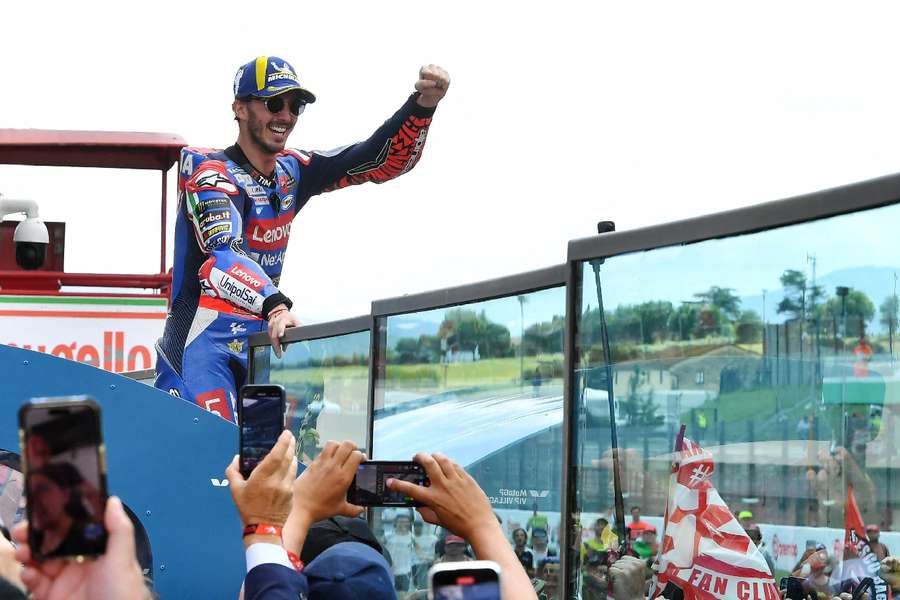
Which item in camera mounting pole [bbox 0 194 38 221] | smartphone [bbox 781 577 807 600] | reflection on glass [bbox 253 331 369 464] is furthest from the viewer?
camera mounting pole [bbox 0 194 38 221]

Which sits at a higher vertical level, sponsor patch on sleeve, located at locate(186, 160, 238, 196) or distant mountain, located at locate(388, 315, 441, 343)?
sponsor patch on sleeve, located at locate(186, 160, 238, 196)

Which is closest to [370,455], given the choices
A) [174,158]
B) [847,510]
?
[847,510]

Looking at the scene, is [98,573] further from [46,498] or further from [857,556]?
[857,556]

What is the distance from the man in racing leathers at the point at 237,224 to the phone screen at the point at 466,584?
14.1 feet

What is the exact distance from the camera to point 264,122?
6031 millimetres

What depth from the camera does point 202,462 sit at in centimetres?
381

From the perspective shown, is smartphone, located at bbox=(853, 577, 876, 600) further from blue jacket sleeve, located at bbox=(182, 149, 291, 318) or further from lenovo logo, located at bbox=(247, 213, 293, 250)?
lenovo logo, located at bbox=(247, 213, 293, 250)

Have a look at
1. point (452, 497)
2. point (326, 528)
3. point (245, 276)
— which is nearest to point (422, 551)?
point (326, 528)

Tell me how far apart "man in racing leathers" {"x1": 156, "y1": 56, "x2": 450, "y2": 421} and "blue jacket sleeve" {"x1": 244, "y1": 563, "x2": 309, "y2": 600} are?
3.74m

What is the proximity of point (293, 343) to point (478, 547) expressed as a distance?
3249 mm

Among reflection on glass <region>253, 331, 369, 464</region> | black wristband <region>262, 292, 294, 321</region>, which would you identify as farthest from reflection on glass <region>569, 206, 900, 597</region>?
black wristband <region>262, 292, 294, 321</region>

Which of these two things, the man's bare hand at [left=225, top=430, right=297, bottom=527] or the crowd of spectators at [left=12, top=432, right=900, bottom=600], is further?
the man's bare hand at [left=225, top=430, right=297, bottom=527]

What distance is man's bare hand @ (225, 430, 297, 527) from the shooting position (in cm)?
204

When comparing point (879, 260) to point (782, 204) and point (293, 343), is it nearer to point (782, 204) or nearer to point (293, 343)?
point (782, 204)
